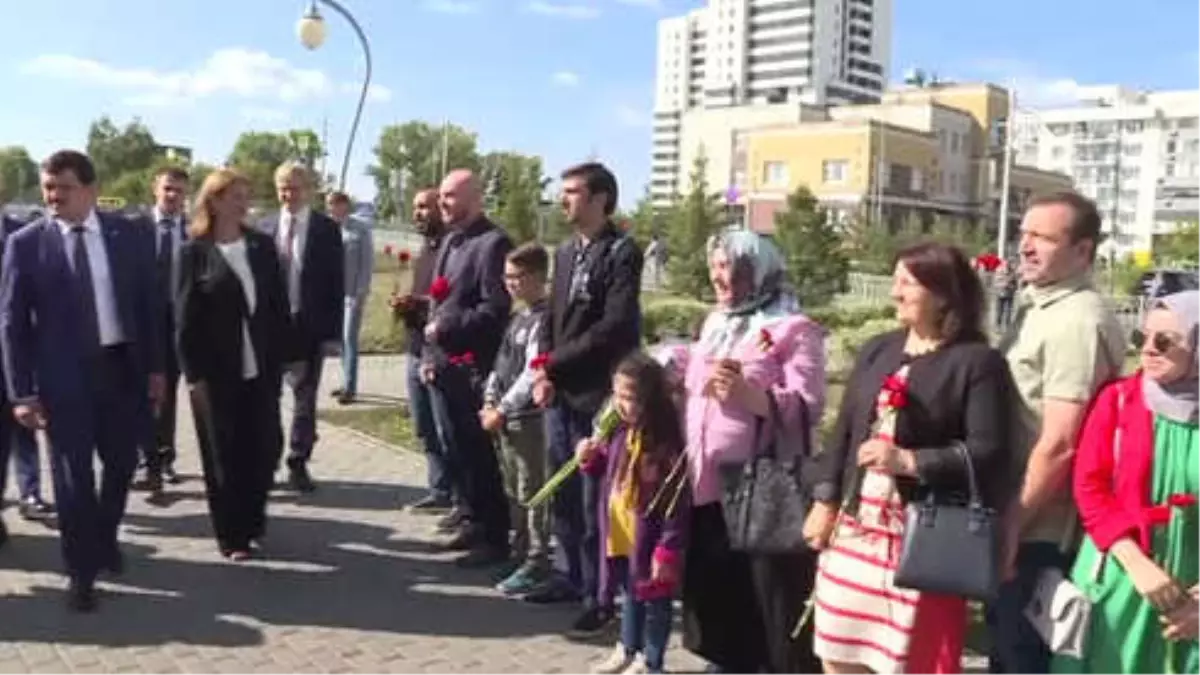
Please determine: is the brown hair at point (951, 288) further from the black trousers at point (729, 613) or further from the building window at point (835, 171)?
the building window at point (835, 171)

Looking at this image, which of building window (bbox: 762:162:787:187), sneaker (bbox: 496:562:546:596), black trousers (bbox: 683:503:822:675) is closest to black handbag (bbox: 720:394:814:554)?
black trousers (bbox: 683:503:822:675)

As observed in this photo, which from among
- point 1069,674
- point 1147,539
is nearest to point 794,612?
point 1069,674

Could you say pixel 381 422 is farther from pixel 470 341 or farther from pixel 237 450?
A: pixel 470 341

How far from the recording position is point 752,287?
171 inches

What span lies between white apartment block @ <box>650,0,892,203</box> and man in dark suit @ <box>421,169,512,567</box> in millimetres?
144566

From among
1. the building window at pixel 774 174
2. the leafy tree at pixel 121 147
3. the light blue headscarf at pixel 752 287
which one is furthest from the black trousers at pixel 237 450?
the building window at pixel 774 174

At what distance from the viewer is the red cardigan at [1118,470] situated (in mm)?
3273

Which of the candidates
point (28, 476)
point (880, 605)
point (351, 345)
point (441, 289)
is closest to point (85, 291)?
point (441, 289)

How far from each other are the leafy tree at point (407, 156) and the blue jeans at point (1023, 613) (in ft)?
316

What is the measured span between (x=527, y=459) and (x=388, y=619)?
1.02 metres

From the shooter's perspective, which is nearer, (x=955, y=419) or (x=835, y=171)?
(x=955, y=419)

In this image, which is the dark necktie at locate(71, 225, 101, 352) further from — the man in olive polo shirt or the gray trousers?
Answer: the man in olive polo shirt

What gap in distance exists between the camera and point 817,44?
154625 millimetres

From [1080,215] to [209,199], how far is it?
4463 millimetres
